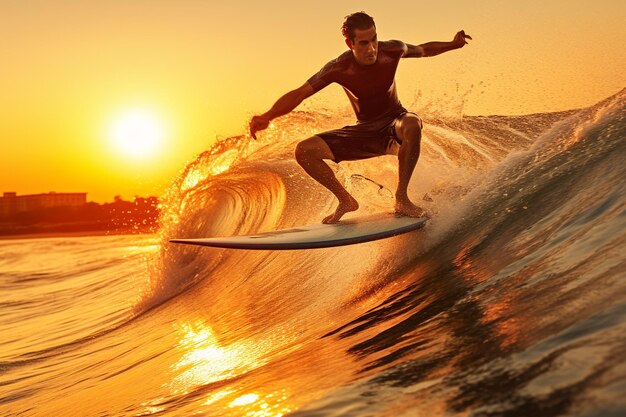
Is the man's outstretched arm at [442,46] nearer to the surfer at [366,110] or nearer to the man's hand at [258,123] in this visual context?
the surfer at [366,110]

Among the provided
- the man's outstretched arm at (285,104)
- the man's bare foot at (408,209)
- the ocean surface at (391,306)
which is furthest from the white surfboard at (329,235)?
the man's outstretched arm at (285,104)

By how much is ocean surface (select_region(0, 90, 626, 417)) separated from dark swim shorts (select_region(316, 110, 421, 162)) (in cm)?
54

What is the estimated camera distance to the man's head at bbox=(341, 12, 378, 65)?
5.11m

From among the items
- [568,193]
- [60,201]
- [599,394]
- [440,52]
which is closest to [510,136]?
[440,52]

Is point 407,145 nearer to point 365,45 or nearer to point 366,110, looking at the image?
point 366,110

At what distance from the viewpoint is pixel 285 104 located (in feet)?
18.0

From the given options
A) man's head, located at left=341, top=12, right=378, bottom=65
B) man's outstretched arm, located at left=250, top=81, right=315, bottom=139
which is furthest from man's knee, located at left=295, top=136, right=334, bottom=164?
man's head, located at left=341, top=12, right=378, bottom=65

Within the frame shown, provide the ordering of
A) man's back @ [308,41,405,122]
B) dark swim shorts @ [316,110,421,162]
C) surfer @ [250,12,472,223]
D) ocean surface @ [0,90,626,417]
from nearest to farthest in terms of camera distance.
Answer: ocean surface @ [0,90,626,417] → surfer @ [250,12,472,223] → man's back @ [308,41,405,122] → dark swim shorts @ [316,110,421,162]

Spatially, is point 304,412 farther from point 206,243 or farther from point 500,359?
point 206,243

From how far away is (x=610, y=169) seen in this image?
14.6 ft

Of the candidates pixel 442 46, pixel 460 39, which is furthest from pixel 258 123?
pixel 460 39

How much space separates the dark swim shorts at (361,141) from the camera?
5.66 metres

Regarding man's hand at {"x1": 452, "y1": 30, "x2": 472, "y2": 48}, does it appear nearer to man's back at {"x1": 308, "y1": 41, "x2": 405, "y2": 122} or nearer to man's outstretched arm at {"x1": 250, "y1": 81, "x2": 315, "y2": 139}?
man's back at {"x1": 308, "y1": 41, "x2": 405, "y2": 122}

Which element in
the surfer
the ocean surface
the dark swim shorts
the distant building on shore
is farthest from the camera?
the distant building on shore
